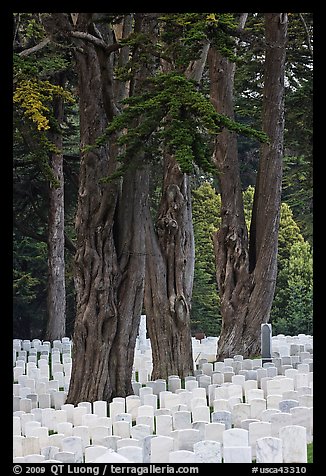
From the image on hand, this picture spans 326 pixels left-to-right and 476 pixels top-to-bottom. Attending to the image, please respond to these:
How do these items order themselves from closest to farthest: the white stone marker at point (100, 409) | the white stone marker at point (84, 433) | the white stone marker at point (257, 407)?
1. the white stone marker at point (84, 433)
2. the white stone marker at point (257, 407)
3. the white stone marker at point (100, 409)

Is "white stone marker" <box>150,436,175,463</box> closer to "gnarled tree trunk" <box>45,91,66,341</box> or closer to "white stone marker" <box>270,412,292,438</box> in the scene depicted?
"white stone marker" <box>270,412,292,438</box>

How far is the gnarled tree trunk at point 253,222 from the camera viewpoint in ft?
59.1

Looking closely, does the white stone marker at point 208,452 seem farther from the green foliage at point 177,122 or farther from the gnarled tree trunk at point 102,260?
the gnarled tree trunk at point 102,260

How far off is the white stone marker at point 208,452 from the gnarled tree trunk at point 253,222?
33.9 ft

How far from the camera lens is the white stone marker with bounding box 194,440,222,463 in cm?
771

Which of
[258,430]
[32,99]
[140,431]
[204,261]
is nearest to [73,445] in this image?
[140,431]

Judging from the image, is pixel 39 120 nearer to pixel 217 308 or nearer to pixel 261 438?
pixel 261 438

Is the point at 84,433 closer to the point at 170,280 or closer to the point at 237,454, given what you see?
the point at 237,454

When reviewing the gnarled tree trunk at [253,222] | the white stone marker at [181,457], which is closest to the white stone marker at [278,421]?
the white stone marker at [181,457]

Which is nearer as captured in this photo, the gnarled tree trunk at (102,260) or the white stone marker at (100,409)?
the white stone marker at (100,409)

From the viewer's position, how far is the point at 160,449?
8055 millimetres

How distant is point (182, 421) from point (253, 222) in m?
9.40

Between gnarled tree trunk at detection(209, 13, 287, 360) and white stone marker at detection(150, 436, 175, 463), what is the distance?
10058 mm

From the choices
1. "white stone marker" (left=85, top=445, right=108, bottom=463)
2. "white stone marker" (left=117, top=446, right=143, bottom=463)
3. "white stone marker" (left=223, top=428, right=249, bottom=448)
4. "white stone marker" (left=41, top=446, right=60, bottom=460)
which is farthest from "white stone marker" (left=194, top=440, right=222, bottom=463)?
"white stone marker" (left=41, top=446, right=60, bottom=460)
